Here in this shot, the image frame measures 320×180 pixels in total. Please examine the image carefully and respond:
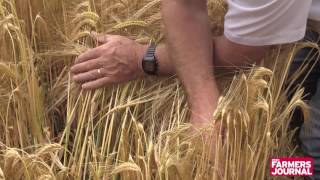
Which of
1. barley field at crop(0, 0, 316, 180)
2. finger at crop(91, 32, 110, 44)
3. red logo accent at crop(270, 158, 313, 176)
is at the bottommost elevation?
red logo accent at crop(270, 158, 313, 176)

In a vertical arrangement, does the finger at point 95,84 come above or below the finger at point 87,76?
below

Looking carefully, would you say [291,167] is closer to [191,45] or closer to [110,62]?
[191,45]

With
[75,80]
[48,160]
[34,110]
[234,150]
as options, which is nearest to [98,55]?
[75,80]

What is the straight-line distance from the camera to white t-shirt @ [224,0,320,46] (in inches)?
49.5

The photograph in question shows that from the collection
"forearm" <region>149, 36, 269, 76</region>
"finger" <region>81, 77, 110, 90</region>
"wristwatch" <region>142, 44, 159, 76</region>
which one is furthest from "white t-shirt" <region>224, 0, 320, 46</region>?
"finger" <region>81, 77, 110, 90</region>

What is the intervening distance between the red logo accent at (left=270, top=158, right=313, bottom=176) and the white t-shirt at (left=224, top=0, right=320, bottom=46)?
0.83 ft

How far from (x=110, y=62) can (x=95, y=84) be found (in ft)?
0.25

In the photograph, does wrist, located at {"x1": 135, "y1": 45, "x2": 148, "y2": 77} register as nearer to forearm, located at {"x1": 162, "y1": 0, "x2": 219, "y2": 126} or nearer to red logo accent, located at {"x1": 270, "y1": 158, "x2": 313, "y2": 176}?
forearm, located at {"x1": 162, "y1": 0, "x2": 219, "y2": 126}

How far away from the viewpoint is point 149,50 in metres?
1.53

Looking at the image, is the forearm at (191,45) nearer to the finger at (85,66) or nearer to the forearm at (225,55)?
the forearm at (225,55)

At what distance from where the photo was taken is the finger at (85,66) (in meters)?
1.52

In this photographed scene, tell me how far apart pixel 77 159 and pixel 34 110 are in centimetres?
17

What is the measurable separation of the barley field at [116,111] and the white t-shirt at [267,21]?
70 millimetres

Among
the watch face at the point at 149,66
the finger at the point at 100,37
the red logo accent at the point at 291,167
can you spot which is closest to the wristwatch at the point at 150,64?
the watch face at the point at 149,66
